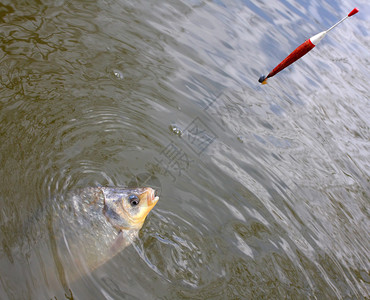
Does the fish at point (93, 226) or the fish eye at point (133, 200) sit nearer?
the fish at point (93, 226)

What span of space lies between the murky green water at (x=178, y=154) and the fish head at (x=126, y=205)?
A: 24 cm

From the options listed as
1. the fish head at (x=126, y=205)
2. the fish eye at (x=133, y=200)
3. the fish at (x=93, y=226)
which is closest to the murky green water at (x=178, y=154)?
the fish at (x=93, y=226)

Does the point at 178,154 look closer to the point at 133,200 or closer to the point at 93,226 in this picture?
the point at 133,200

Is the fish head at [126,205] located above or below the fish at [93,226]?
above

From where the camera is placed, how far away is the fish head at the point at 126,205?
10.6 feet

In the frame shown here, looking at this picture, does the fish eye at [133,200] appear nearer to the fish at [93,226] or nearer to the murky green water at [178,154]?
the fish at [93,226]

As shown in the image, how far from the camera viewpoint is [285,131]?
5.76m

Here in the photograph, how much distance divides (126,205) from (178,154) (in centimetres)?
131

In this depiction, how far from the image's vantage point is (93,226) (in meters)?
3.10

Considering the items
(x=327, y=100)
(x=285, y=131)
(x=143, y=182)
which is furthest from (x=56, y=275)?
(x=327, y=100)

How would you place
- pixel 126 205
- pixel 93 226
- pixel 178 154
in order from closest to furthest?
pixel 93 226
pixel 126 205
pixel 178 154

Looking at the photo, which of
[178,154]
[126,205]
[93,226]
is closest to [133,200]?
[126,205]

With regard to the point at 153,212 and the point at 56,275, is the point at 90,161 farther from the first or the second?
the point at 56,275

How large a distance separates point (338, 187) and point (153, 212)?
304 cm
